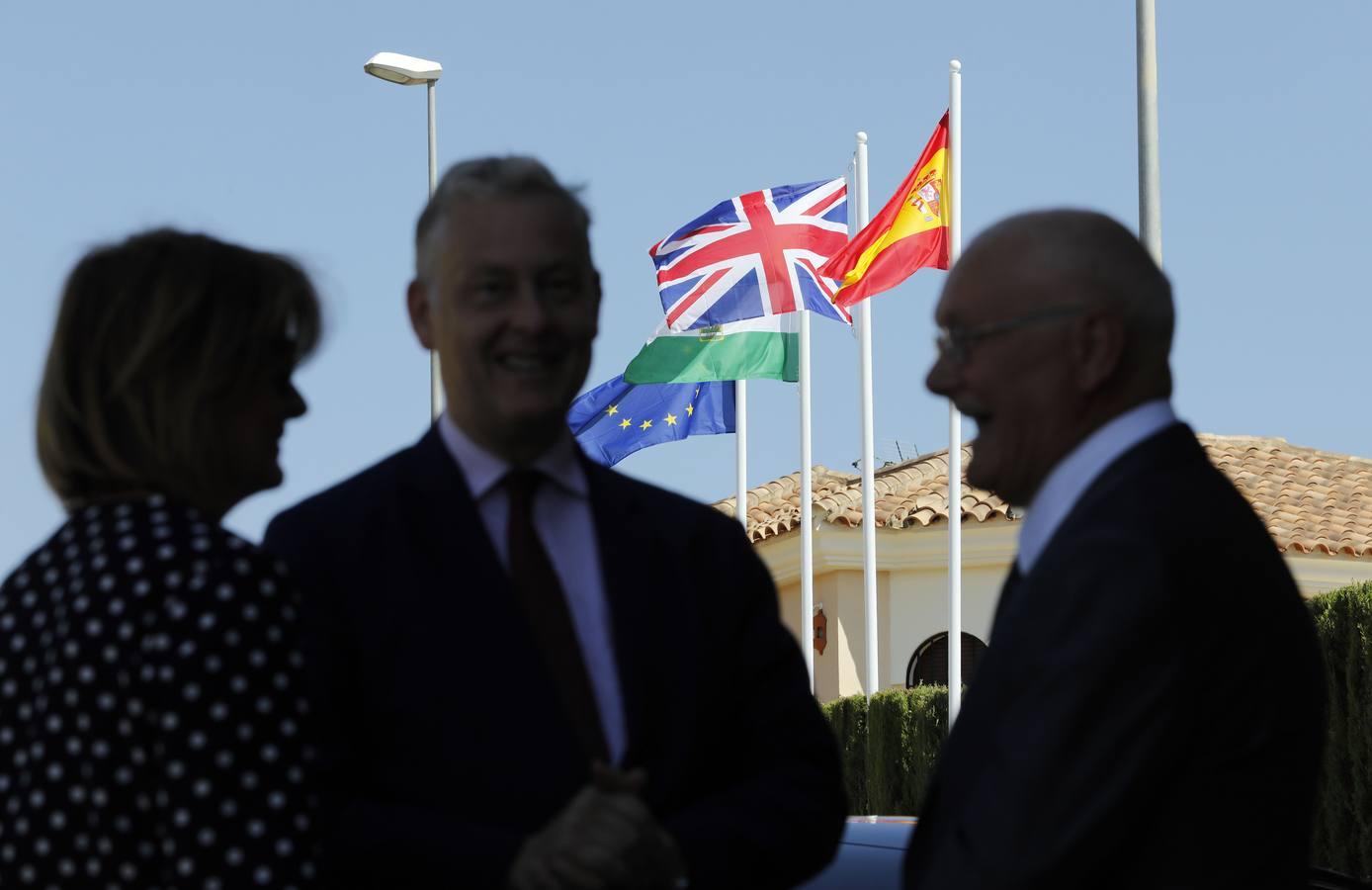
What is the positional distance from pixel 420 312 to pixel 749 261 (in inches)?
634

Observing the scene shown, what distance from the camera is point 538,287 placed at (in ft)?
9.53

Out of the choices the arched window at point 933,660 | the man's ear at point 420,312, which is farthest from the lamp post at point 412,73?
the man's ear at point 420,312

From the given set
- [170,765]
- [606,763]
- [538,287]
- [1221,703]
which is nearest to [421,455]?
[538,287]

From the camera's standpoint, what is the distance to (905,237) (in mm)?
17656

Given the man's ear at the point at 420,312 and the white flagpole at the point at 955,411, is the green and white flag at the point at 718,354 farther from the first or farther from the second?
the man's ear at the point at 420,312

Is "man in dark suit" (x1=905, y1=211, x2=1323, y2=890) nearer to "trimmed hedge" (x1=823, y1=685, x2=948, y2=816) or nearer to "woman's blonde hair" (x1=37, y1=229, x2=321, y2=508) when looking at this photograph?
"woman's blonde hair" (x1=37, y1=229, x2=321, y2=508)

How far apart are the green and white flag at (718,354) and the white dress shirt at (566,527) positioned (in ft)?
53.3

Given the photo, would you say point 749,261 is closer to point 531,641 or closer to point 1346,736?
point 1346,736

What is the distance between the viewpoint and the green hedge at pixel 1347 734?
34.9ft

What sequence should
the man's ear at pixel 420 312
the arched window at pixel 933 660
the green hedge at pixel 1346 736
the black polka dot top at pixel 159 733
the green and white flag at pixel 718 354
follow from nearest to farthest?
the black polka dot top at pixel 159 733 < the man's ear at pixel 420 312 < the green hedge at pixel 1346 736 < the green and white flag at pixel 718 354 < the arched window at pixel 933 660

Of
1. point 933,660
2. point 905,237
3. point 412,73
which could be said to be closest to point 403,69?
point 412,73

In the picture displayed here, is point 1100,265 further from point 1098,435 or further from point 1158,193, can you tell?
point 1158,193

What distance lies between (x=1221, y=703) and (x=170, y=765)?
1340 mm

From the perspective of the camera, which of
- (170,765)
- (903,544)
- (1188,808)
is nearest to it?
(170,765)
